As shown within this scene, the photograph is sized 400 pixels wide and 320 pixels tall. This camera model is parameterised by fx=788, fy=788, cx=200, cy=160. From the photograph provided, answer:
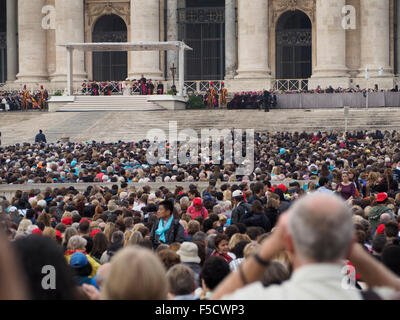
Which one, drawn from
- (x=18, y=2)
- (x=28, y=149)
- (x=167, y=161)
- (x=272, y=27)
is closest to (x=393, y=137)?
(x=167, y=161)

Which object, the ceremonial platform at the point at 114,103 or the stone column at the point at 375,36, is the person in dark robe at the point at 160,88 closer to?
the ceremonial platform at the point at 114,103

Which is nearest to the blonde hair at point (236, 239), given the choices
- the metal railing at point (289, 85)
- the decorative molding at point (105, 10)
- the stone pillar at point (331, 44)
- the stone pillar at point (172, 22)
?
the stone pillar at point (331, 44)

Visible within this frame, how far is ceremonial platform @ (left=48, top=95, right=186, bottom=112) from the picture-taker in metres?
45.0

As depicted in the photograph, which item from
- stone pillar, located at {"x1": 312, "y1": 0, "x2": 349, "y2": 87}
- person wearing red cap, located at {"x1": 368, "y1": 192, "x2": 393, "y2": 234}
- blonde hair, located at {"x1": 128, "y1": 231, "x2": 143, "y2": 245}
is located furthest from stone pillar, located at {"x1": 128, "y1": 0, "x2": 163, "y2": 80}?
blonde hair, located at {"x1": 128, "y1": 231, "x2": 143, "y2": 245}

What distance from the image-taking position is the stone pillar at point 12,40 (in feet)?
188

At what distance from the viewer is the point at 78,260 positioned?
24.7 ft

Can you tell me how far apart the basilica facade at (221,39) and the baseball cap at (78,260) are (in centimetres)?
4026

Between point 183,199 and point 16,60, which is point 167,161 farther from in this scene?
point 16,60

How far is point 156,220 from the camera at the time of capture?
10820 mm

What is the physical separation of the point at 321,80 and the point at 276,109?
5892mm

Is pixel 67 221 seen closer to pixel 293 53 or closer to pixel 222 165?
pixel 222 165

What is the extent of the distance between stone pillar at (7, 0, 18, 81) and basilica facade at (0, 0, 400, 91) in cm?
7

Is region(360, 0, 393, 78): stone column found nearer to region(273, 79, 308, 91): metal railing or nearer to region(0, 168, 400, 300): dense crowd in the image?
region(273, 79, 308, 91): metal railing

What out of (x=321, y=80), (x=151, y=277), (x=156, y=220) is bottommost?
(x=156, y=220)
